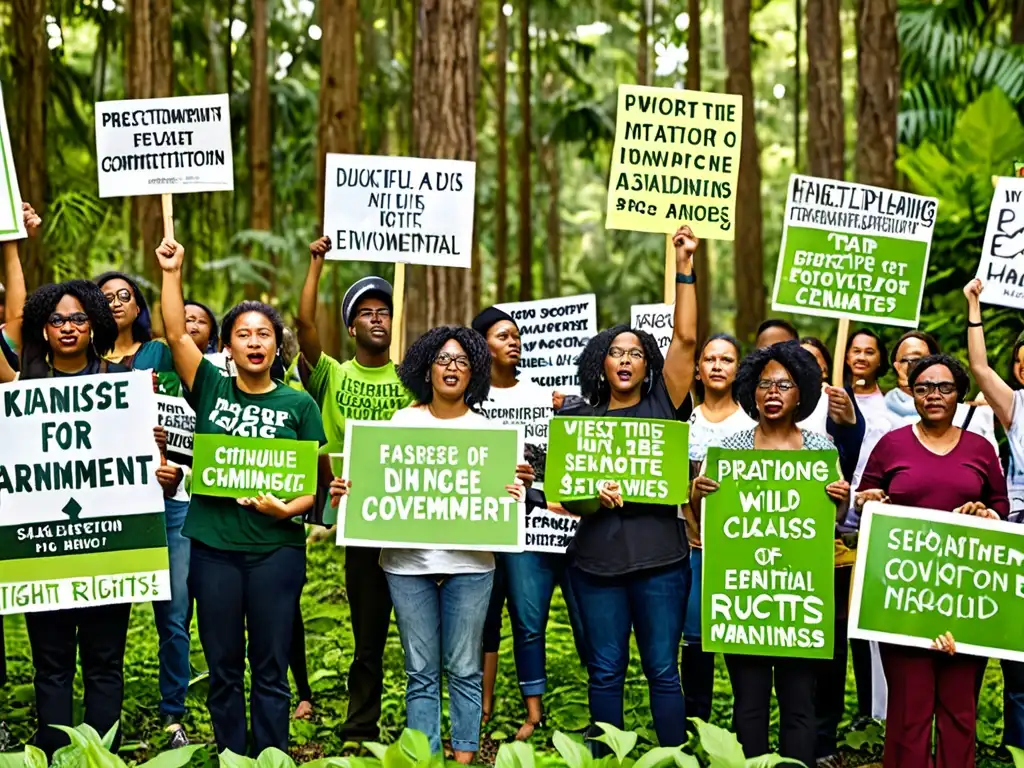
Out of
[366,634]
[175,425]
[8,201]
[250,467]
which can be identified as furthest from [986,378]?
[8,201]

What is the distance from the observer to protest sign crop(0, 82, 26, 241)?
638 centimetres

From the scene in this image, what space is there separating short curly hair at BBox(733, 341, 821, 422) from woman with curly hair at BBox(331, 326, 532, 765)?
982 mm

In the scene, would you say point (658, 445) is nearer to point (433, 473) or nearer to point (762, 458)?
point (762, 458)

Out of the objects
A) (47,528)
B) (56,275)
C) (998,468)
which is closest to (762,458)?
(998,468)

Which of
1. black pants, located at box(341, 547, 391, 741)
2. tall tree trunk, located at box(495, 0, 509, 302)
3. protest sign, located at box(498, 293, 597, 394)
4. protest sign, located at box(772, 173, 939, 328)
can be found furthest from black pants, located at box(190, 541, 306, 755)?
tall tree trunk, located at box(495, 0, 509, 302)

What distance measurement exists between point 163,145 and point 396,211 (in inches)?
49.9

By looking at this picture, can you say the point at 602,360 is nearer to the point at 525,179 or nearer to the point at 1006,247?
the point at 1006,247

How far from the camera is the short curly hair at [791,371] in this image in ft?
18.6

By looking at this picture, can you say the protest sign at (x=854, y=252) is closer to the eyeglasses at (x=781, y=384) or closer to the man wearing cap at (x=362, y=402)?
the eyeglasses at (x=781, y=384)

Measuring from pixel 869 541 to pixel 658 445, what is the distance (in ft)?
3.04

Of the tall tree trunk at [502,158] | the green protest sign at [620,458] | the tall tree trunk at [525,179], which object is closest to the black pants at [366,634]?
the green protest sign at [620,458]

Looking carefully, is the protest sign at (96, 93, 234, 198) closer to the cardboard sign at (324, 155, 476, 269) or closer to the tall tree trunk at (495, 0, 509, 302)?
the cardboard sign at (324, 155, 476, 269)

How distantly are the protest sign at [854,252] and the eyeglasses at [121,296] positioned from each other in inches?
132

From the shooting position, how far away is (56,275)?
13.8 meters
